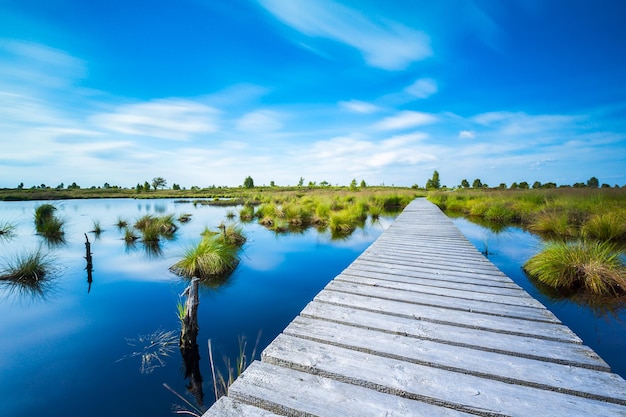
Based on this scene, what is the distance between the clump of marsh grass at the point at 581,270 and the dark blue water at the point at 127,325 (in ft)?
15.6

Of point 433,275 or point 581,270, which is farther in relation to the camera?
point 581,270

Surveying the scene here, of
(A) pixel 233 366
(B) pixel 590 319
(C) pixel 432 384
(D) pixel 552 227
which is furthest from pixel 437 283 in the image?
(D) pixel 552 227

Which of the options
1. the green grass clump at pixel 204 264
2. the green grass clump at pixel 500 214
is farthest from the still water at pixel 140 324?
the green grass clump at pixel 500 214

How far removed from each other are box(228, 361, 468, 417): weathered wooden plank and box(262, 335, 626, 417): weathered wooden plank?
5cm

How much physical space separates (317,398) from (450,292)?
2380 millimetres

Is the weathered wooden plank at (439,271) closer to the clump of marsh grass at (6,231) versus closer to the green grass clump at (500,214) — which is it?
the green grass clump at (500,214)

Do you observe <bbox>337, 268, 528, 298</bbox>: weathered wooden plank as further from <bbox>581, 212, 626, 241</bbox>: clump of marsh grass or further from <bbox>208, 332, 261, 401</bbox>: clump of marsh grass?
<bbox>581, 212, 626, 241</bbox>: clump of marsh grass

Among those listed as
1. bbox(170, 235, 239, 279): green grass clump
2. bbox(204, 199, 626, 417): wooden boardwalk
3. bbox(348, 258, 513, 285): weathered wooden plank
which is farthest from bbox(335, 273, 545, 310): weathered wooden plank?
bbox(170, 235, 239, 279): green grass clump

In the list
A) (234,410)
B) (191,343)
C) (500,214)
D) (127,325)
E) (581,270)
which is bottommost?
(127,325)

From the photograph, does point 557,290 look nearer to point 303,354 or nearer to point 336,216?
point 303,354

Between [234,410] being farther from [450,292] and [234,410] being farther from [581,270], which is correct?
[581,270]

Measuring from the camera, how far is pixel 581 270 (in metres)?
5.09

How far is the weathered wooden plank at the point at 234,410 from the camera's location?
4.77 ft

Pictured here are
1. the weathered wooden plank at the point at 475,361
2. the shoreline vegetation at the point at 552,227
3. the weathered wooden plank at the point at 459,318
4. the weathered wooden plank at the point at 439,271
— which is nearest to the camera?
the weathered wooden plank at the point at 475,361
